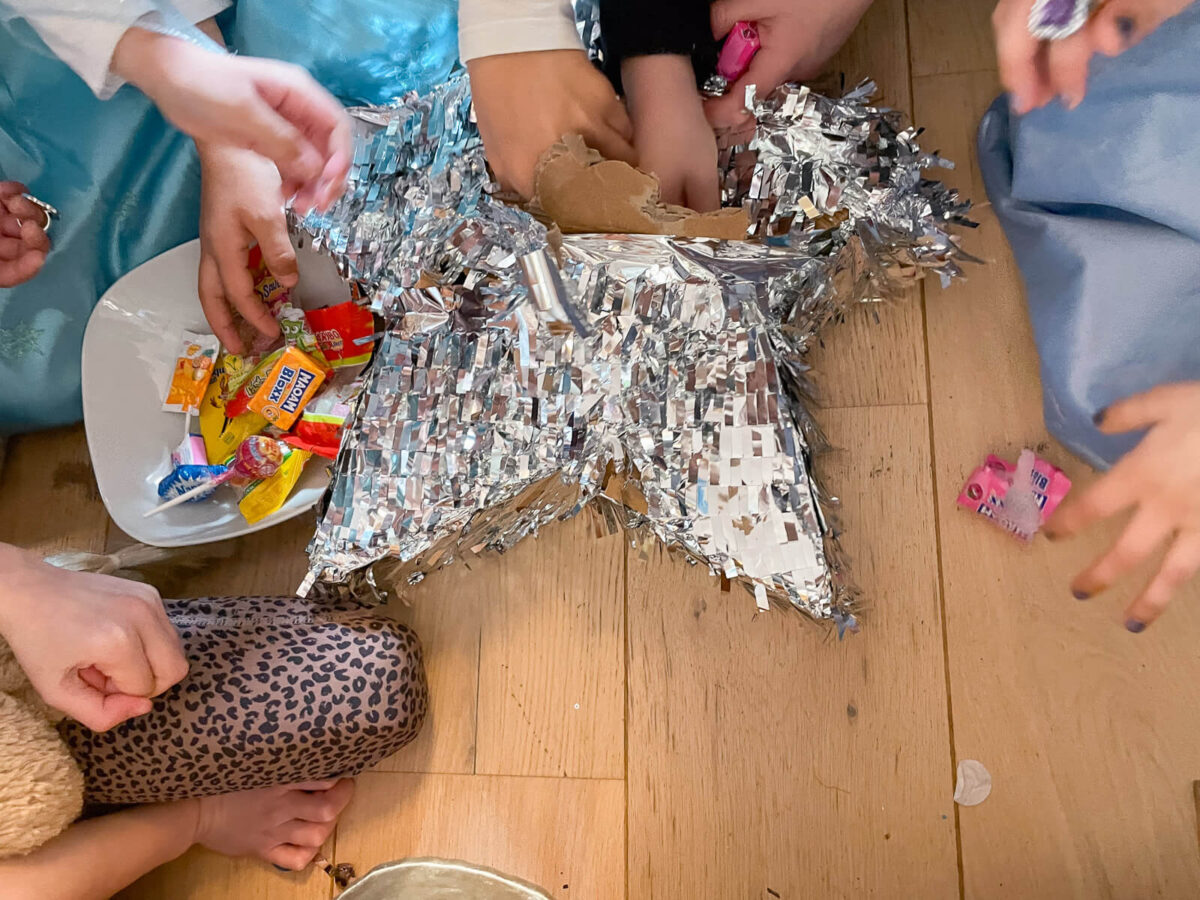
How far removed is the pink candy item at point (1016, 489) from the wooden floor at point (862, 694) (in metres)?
0.02

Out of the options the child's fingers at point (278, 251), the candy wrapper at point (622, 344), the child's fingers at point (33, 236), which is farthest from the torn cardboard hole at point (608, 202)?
the child's fingers at point (33, 236)

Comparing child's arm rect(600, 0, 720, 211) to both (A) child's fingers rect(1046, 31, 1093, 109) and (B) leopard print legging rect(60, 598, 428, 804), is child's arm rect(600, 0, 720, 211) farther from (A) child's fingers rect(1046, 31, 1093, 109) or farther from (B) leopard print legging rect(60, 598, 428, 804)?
(B) leopard print legging rect(60, 598, 428, 804)

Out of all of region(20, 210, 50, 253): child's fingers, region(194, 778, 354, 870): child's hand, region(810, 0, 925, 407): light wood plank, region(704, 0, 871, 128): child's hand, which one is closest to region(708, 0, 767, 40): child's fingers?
region(704, 0, 871, 128): child's hand

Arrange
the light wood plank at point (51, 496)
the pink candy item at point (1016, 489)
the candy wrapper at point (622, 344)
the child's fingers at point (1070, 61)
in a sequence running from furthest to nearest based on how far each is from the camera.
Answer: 1. the light wood plank at point (51, 496)
2. the pink candy item at point (1016, 489)
3. the candy wrapper at point (622, 344)
4. the child's fingers at point (1070, 61)

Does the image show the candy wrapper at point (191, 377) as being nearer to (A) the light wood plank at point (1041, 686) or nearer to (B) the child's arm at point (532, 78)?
(B) the child's arm at point (532, 78)

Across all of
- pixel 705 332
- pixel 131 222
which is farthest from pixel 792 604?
pixel 131 222

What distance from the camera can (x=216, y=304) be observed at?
70 cm

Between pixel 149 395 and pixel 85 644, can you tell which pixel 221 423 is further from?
pixel 85 644

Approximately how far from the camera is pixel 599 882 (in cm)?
70

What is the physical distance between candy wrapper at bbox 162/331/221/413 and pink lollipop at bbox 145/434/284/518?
0.07 meters

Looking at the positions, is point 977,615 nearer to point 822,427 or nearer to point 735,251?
point 822,427

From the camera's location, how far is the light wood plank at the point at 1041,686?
63cm

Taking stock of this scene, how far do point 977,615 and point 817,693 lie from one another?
136 mm

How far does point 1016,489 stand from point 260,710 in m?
0.59
